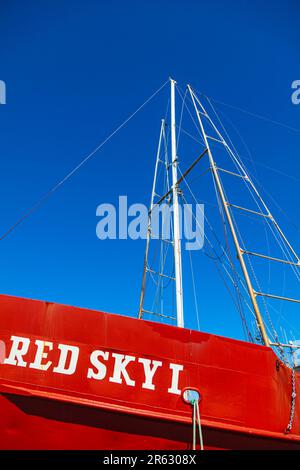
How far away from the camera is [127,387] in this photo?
153 inches

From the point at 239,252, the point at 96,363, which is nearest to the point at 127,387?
the point at 96,363

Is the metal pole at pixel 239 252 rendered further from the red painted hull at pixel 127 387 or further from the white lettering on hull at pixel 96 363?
the white lettering on hull at pixel 96 363

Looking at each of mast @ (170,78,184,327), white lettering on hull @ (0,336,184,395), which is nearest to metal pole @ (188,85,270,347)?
white lettering on hull @ (0,336,184,395)

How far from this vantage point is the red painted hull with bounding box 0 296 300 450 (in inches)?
142

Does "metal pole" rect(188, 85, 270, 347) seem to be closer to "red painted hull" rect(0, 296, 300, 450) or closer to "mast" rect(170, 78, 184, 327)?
"red painted hull" rect(0, 296, 300, 450)

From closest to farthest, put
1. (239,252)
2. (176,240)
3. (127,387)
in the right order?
(127,387) → (239,252) → (176,240)

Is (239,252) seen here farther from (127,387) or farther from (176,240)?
(176,240)

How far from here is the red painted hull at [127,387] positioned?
361 cm

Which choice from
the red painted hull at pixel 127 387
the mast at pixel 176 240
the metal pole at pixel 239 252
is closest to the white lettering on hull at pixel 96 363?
the red painted hull at pixel 127 387
